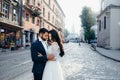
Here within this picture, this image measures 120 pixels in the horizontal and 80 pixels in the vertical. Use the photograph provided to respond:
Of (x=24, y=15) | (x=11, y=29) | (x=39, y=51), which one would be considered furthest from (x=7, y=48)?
(x=39, y=51)

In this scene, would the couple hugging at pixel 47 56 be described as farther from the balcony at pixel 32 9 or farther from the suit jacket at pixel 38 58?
the balcony at pixel 32 9

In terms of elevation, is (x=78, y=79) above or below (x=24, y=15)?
below

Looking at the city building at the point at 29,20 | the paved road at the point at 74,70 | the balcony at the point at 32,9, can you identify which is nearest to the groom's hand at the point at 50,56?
the paved road at the point at 74,70

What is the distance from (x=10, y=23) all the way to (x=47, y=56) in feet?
78.7

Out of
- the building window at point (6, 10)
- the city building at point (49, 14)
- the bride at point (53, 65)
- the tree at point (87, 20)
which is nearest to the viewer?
the bride at point (53, 65)

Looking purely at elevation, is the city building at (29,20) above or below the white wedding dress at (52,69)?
above

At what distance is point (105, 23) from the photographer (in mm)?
39969

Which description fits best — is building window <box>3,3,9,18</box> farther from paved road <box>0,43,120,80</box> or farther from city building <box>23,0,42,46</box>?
paved road <box>0,43,120,80</box>

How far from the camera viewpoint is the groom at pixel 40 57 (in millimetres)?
3954

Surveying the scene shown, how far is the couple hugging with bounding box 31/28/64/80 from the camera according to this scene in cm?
392

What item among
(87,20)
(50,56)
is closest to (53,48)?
(50,56)

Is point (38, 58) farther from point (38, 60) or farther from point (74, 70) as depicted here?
point (74, 70)

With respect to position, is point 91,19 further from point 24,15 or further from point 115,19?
point 24,15

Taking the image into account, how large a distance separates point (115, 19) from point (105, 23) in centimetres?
373
